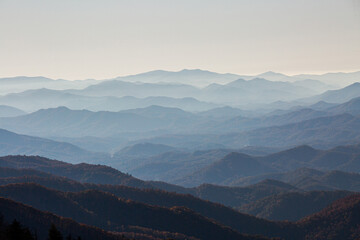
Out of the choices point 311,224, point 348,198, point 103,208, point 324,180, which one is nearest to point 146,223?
point 103,208

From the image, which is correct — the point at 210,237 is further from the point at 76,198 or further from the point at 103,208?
the point at 76,198

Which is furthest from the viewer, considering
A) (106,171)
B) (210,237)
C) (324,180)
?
(324,180)

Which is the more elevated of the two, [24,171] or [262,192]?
[24,171]

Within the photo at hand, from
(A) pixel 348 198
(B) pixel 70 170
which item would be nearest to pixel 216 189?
(B) pixel 70 170

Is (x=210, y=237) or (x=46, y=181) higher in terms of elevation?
(x=46, y=181)

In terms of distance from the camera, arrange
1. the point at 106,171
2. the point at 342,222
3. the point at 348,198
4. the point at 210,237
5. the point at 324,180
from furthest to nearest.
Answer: the point at 324,180
the point at 106,171
the point at 348,198
the point at 342,222
the point at 210,237

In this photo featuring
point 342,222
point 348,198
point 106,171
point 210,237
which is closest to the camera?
point 210,237

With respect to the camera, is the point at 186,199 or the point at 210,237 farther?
the point at 186,199

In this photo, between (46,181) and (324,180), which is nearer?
(46,181)

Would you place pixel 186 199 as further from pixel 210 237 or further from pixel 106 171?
pixel 106 171
